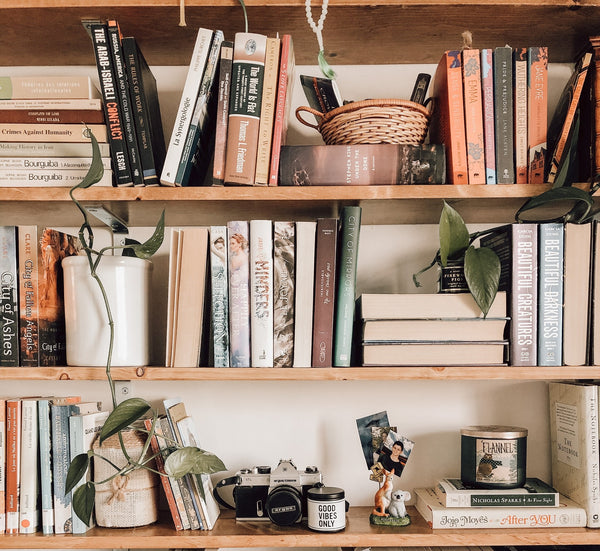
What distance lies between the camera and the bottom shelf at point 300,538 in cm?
96

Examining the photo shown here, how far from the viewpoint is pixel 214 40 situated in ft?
3.22

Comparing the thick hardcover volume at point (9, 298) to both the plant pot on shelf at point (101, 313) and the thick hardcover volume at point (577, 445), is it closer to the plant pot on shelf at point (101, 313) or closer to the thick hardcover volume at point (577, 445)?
the plant pot on shelf at point (101, 313)

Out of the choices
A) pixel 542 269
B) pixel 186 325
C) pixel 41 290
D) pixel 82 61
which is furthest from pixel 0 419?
pixel 542 269

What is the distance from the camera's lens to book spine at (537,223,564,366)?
97cm

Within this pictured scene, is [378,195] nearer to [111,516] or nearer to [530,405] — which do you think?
[530,405]

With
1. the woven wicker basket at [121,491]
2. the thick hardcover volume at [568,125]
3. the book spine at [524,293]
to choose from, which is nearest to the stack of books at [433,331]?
the book spine at [524,293]

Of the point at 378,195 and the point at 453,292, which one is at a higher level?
the point at 378,195

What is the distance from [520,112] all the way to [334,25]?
37 centimetres

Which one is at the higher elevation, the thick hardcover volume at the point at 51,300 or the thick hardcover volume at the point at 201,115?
the thick hardcover volume at the point at 201,115

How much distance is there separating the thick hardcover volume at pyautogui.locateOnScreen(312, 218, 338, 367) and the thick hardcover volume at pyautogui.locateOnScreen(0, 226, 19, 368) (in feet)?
1.72

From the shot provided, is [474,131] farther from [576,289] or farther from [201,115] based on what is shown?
[201,115]

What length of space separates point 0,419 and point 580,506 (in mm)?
1038

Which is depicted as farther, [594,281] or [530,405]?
[530,405]

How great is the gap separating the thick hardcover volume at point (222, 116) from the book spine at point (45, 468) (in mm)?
504
